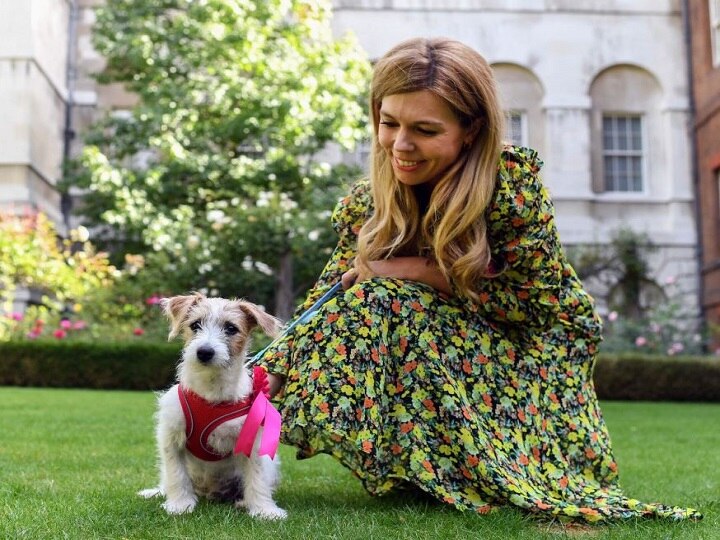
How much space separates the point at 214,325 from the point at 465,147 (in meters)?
1.18

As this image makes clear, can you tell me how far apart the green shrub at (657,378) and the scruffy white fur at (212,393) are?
9.98 meters

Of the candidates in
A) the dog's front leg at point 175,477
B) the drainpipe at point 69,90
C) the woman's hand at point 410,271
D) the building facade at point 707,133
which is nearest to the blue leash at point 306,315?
the woman's hand at point 410,271

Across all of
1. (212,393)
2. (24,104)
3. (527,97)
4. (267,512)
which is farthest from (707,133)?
(267,512)

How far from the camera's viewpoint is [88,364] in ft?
38.8

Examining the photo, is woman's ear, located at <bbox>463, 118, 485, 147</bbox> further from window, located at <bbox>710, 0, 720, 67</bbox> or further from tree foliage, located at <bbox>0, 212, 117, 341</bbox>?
window, located at <bbox>710, 0, 720, 67</bbox>

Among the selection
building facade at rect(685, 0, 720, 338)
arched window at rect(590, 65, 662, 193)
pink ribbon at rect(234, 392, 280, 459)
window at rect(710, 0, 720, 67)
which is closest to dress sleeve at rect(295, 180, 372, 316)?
pink ribbon at rect(234, 392, 280, 459)

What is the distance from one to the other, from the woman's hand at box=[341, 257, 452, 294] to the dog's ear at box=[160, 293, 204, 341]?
65cm

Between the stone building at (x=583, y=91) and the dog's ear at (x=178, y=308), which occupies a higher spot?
the stone building at (x=583, y=91)

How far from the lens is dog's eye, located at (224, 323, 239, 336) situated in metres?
3.31

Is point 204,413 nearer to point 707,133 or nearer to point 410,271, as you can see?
point 410,271

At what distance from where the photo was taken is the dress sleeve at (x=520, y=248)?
325 cm

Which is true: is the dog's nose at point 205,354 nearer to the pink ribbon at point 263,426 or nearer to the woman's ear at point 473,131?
the pink ribbon at point 263,426

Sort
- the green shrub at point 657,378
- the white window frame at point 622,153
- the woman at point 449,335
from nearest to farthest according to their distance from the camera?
the woman at point 449,335 < the green shrub at point 657,378 < the white window frame at point 622,153

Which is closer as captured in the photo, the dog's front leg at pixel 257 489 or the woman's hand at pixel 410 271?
the dog's front leg at pixel 257 489
